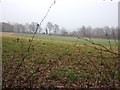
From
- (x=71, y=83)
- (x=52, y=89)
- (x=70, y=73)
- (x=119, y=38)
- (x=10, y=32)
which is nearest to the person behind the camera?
(x=119, y=38)

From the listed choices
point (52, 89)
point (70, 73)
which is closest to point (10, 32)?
point (52, 89)

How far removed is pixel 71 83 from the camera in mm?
7465

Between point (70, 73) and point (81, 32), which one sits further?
point (70, 73)

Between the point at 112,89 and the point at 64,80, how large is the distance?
3281mm

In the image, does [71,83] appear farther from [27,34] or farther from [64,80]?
[27,34]

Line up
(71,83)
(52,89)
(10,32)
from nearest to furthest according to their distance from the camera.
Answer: (10,32) → (52,89) → (71,83)

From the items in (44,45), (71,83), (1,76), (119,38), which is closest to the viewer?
(119,38)

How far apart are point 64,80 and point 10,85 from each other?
3486 millimetres

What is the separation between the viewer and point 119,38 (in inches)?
161

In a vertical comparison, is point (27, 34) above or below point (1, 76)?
above

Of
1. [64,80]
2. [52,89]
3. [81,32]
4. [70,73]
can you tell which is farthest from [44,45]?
[81,32]

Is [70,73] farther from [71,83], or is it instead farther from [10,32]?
[10,32]

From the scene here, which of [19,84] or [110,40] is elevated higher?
[110,40]

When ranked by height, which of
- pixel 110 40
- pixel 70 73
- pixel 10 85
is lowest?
pixel 70 73
